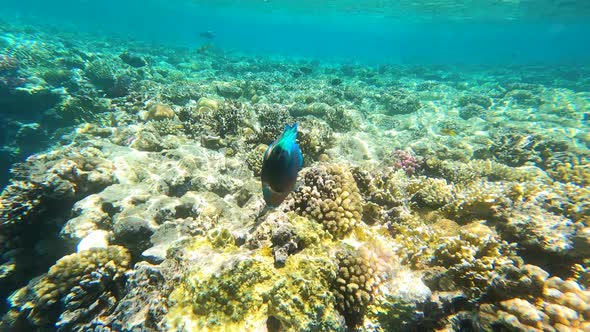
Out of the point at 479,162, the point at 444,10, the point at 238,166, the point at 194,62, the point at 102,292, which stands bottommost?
the point at 102,292

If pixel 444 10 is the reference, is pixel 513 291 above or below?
below

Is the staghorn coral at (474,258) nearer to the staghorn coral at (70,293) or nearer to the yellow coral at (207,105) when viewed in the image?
the staghorn coral at (70,293)

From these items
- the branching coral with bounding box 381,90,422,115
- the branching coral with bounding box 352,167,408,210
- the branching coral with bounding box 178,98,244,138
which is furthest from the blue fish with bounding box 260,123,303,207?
the branching coral with bounding box 381,90,422,115

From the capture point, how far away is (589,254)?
315 centimetres

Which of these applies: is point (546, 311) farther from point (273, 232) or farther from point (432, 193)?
point (273, 232)

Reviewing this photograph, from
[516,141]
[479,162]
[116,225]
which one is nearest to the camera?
[116,225]

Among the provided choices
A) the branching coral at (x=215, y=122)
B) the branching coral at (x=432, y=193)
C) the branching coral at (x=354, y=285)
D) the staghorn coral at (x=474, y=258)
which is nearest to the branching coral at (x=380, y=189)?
the branching coral at (x=432, y=193)

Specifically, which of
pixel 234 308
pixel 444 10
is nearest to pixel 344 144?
pixel 234 308

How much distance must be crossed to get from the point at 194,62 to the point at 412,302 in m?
25.1

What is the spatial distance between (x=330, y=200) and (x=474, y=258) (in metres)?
1.82

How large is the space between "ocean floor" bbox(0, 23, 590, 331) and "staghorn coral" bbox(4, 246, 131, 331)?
2 cm

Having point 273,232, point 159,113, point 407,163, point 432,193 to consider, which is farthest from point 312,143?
point 159,113

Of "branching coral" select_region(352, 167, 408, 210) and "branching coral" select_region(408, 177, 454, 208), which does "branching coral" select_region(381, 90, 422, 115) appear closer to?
"branching coral" select_region(408, 177, 454, 208)

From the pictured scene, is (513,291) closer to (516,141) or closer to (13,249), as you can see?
(13,249)
